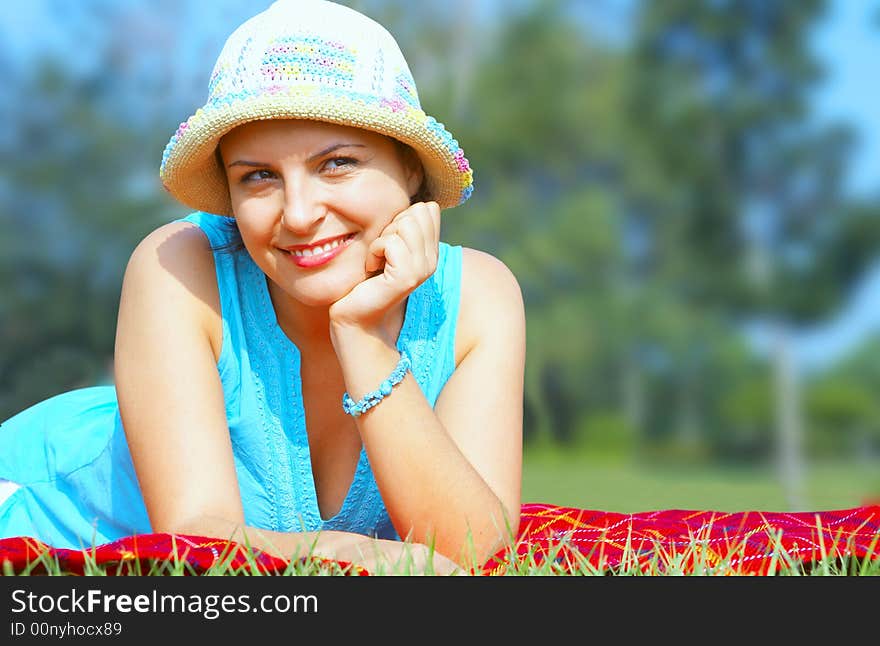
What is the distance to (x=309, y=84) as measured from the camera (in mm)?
1787

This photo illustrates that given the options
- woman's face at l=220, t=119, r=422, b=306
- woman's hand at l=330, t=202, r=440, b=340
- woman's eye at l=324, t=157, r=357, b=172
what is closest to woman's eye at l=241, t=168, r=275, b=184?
woman's face at l=220, t=119, r=422, b=306

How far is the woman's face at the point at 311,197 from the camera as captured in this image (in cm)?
180

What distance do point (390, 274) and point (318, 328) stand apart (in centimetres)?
35

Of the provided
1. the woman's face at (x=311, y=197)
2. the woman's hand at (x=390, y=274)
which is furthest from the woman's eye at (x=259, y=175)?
the woman's hand at (x=390, y=274)

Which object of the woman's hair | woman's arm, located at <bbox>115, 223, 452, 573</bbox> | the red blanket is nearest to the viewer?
the red blanket

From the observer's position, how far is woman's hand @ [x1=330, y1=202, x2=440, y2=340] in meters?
1.88

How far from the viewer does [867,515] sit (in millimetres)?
2426

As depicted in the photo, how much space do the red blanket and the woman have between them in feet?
0.25

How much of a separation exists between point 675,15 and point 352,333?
27.3 ft

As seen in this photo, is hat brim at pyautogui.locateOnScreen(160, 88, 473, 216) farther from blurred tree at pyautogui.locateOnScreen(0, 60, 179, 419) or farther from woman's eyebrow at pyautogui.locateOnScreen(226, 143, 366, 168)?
blurred tree at pyautogui.locateOnScreen(0, 60, 179, 419)

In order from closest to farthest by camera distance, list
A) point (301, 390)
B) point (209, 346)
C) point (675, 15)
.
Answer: point (209, 346), point (301, 390), point (675, 15)

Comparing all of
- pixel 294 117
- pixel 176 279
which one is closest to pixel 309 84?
pixel 294 117
